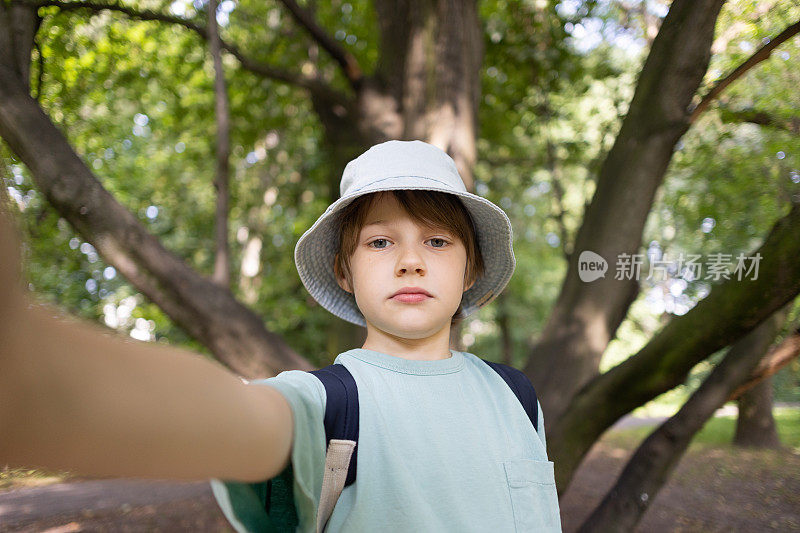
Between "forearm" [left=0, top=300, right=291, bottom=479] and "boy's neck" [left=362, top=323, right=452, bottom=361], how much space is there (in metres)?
0.62

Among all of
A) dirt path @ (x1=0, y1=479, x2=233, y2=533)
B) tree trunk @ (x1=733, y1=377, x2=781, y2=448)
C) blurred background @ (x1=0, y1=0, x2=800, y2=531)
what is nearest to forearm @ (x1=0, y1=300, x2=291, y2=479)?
blurred background @ (x1=0, y1=0, x2=800, y2=531)

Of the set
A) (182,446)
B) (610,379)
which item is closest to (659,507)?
(610,379)

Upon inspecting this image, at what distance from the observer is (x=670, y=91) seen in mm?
2383

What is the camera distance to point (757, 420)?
3.53m

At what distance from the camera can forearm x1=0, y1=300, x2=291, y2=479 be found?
17.6 inches

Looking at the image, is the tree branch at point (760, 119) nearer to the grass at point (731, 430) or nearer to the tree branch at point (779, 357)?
the tree branch at point (779, 357)

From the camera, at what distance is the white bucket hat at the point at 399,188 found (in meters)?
1.25

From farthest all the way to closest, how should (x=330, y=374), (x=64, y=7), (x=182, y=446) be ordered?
(x=64, y=7) < (x=330, y=374) < (x=182, y=446)

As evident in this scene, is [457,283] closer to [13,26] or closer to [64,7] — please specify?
[13,26]

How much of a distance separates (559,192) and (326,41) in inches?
81.5

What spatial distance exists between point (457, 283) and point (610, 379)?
128 centimetres

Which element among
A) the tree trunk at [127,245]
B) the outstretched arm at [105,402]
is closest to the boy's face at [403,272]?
the outstretched arm at [105,402]

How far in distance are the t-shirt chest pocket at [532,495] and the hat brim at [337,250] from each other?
1.70 ft

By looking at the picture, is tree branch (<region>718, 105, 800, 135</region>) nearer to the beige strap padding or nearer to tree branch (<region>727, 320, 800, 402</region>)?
tree branch (<region>727, 320, 800, 402</region>)
